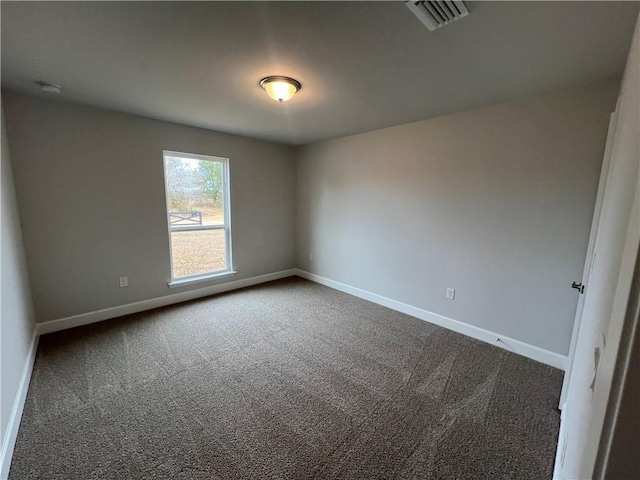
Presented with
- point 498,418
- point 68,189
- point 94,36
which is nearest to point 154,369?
point 68,189

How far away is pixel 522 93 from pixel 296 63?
74.6 inches

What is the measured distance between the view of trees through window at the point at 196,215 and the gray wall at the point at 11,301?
1.33 m

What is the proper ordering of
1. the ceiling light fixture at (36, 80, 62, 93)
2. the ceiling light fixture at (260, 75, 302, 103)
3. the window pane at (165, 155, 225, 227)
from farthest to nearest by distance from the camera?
the window pane at (165, 155, 225, 227), the ceiling light fixture at (36, 80, 62, 93), the ceiling light fixture at (260, 75, 302, 103)

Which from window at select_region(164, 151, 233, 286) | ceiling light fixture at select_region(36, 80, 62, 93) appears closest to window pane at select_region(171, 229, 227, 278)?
window at select_region(164, 151, 233, 286)

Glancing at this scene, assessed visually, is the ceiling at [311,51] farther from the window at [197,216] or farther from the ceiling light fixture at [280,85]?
the window at [197,216]

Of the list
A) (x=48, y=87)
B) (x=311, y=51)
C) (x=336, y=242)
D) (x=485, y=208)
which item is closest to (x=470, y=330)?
(x=485, y=208)

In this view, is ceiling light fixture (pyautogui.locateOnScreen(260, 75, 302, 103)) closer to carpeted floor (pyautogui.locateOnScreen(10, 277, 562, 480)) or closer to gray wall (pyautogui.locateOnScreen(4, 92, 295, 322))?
gray wall (pyautogui.locateOnScreen(4, 92, 295, 322))

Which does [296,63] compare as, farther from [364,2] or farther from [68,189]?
[68,189]

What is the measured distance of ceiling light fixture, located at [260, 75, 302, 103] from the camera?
2.02 metres

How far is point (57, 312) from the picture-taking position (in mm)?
2795

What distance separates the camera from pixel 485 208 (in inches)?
105

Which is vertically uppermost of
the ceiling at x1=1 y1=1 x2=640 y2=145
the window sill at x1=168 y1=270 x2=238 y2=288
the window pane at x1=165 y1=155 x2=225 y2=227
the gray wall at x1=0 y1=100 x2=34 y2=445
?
the ceiling at x1=1 y1=1 x2=640 y2=145

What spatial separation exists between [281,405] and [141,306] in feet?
7.96

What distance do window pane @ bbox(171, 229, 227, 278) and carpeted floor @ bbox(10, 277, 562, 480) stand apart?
3.03 ft
